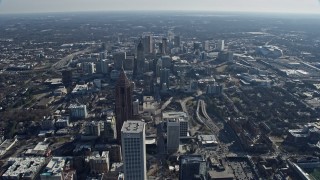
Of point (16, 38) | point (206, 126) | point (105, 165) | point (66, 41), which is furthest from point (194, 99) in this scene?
point (16, 38)

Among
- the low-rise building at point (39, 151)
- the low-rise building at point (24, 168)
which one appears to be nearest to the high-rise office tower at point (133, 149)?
the low-rise building at point (24, 168)

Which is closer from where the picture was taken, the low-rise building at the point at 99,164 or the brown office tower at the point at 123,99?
the low-rise building at the point at 99,164

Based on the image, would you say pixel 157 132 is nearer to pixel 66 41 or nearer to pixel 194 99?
pixel 194 99

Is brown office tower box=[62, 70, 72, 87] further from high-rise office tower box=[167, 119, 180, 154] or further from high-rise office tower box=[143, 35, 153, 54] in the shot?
high-rise office tower box=[167, 119, 180, 154]

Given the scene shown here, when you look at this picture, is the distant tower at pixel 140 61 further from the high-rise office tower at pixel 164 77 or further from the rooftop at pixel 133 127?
the rooftop at pixel 133 127

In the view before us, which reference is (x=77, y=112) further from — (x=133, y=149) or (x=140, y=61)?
(x=140, y=61)

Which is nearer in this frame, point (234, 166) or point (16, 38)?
point (234, 166)
